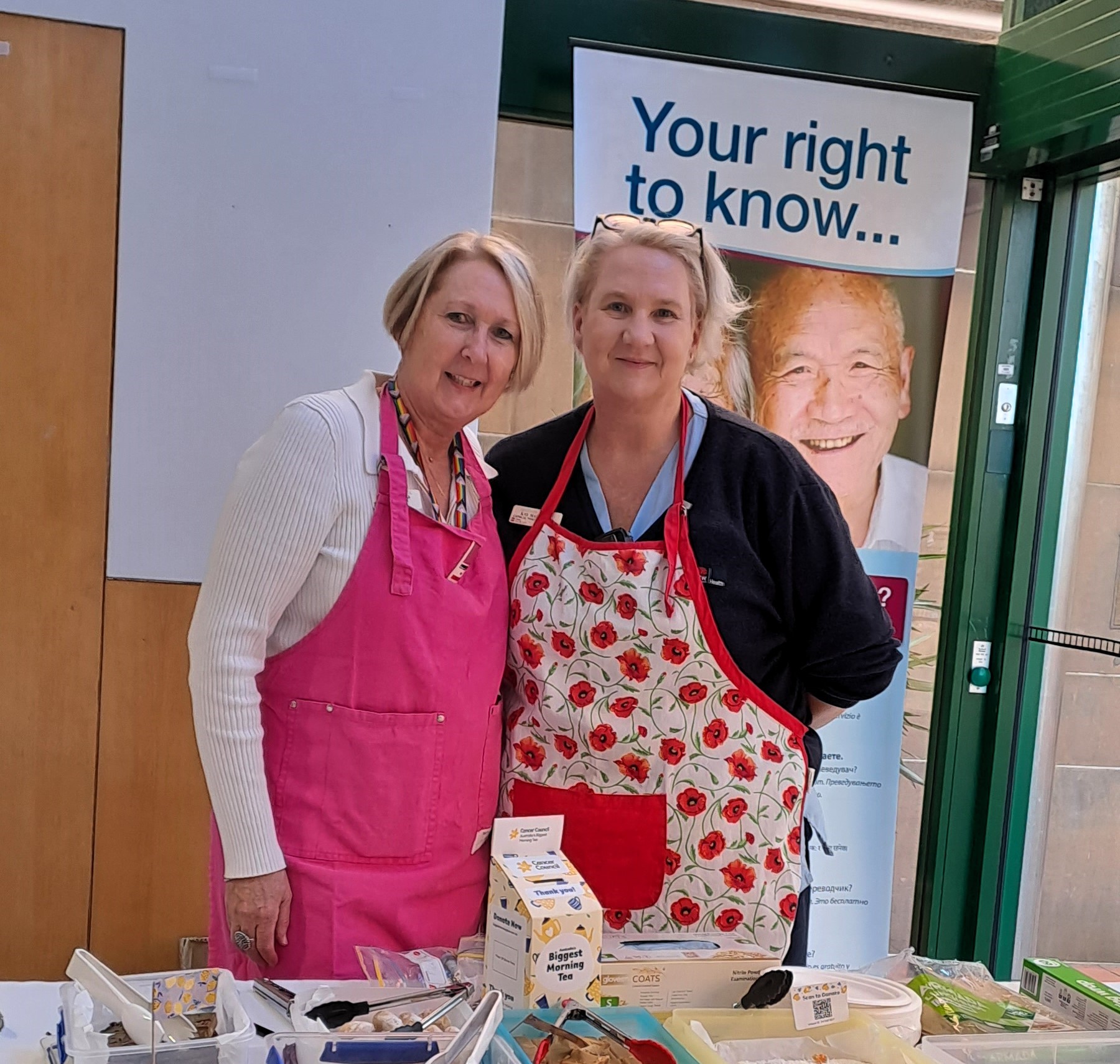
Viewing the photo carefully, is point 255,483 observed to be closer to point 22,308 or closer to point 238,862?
point 238,862

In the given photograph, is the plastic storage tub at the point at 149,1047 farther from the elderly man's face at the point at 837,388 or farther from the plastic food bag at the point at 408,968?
the elderly man's face at the point at 837,388

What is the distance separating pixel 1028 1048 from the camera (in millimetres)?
1244

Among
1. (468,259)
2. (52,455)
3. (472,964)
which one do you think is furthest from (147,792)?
(468,259)

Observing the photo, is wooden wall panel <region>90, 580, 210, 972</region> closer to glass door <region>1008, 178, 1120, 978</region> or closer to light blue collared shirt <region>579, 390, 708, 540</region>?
light blue collared shirt <region>579, 390, 708, 540</region>

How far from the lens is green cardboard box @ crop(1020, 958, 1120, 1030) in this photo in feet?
4.45

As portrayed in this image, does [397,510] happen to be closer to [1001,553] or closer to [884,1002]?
[884,1002]

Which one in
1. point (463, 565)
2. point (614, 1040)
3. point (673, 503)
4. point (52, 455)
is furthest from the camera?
point (52, 455)

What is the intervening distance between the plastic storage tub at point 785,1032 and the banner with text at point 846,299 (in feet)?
4.77

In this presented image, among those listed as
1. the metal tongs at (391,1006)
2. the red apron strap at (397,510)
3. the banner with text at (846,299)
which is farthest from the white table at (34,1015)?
the banner with text at (846,299)

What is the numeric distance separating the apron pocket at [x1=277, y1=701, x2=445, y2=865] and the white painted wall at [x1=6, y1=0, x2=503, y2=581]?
95 centimetres

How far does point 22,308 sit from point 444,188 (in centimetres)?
89

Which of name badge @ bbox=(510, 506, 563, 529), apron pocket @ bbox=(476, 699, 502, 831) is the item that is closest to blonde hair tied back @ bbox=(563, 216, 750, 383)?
name badge @ bbox=(510, 506, 563, 529)

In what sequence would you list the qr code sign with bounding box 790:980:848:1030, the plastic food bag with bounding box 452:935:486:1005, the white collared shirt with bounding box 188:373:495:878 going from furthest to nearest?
the white collared shirt with bounding box 188:373:495:878
the plastic food bag with bounding box 452:935:486:1005
the qr code sign with bounding box 790:980:848:1030

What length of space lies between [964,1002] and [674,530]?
0.74 m
